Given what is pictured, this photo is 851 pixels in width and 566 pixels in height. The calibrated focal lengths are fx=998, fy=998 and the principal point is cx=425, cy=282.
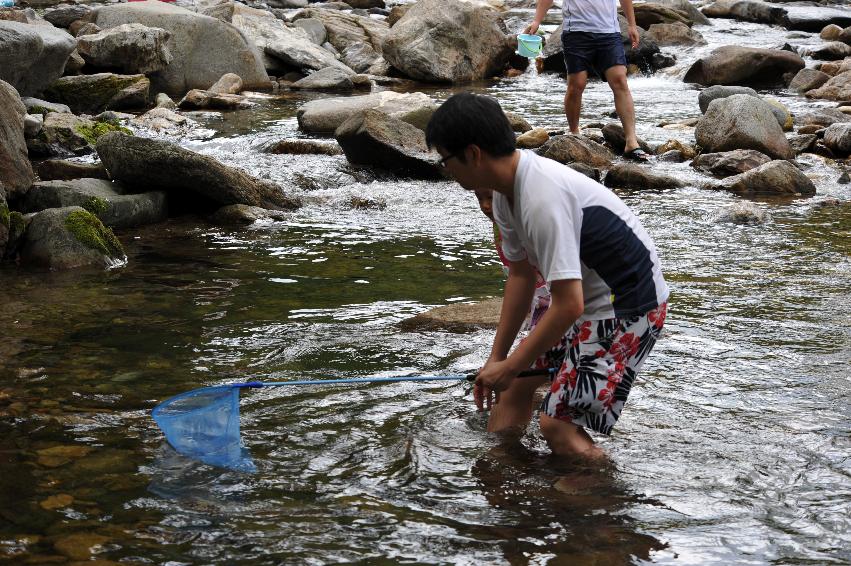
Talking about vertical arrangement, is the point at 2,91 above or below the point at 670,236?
above

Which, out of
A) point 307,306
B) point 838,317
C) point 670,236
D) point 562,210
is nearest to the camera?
point 562,210

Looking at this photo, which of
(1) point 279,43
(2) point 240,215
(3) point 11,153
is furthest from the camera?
(1) point 279,43

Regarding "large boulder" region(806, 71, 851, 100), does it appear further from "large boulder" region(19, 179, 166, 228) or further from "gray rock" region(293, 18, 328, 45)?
"large boulder" region(19, 179, 166, 228)

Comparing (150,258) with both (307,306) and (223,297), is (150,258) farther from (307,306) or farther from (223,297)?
(307,306)

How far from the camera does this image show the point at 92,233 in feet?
22.9

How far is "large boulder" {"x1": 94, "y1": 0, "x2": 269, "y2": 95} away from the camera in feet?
52.5

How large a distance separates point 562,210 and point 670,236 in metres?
4.96

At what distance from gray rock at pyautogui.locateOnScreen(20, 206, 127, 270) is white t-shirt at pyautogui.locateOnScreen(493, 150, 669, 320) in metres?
4.20

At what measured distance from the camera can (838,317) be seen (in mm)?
5648

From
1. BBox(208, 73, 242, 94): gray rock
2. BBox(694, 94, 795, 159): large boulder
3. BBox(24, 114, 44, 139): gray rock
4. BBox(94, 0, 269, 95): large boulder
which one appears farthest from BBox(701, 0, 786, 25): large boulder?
BBox(24, 114, 44, 139): gray rock

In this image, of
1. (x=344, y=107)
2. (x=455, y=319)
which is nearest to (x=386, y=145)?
(x=344, y=107)

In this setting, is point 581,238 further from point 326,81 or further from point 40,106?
point 326,81

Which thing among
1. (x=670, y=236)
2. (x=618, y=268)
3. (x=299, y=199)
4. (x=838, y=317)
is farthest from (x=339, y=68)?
(x=618, y=268)

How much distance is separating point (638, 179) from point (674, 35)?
12616 mm
